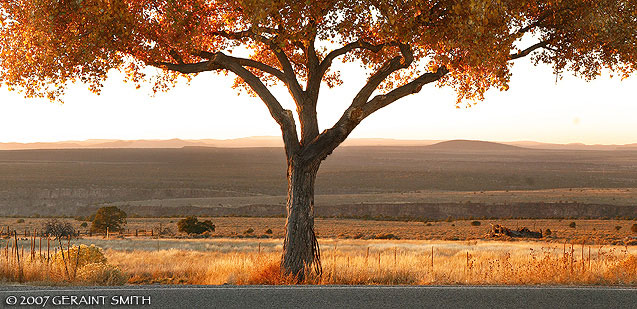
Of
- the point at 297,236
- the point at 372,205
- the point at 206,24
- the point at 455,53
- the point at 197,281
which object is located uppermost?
the point at 206,24

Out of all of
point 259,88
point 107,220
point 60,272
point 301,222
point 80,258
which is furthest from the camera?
point 107,220

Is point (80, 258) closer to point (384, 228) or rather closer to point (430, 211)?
point (384, 228)

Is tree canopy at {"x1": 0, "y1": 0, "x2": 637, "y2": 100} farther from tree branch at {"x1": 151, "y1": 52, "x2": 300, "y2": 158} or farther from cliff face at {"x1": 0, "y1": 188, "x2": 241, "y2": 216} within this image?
cliff face at {"x1": 0, "y1": 188, "x2": 241, "y2": 216}

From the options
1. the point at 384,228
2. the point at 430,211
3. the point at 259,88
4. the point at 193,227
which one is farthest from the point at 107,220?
the point at 259,88

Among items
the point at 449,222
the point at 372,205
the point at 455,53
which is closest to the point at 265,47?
the point at 455,53

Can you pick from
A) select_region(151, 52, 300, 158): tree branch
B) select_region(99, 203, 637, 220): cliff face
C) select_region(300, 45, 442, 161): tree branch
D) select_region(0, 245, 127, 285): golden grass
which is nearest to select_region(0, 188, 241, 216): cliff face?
select_region(99, 203, 637, 220): cliff face

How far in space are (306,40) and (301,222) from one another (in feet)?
11.2

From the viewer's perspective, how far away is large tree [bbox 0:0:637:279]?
35.3ft

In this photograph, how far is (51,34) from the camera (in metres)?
11.0

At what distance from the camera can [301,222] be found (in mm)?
11898

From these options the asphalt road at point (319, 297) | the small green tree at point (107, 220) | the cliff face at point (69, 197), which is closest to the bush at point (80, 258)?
the asphalt road at point (319, 297)

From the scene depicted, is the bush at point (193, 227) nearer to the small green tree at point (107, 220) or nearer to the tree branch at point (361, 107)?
the small green tree at point (107, 220)

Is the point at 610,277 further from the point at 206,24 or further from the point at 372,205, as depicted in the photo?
the point at 372,205

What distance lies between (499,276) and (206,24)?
7.74 metres
